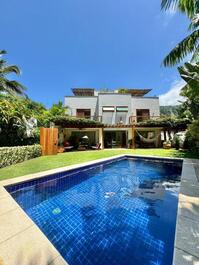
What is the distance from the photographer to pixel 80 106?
23406 mm

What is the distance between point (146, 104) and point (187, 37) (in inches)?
649

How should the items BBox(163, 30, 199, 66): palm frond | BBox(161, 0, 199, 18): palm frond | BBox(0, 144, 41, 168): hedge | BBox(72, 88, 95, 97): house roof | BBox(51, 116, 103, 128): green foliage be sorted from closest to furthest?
BBox(161, 0, 199, 18): palm frond
BBox(163, 30, 199, 66): palm frond
BBox(0, 144, 41, 168): hedge
BBox(51, 116, 103, 128): green foliage
BBox(72, 88, 95, 97): house roof

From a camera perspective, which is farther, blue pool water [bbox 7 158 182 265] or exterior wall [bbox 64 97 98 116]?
exterior wall [bbox 64 97 98 116]

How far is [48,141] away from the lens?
14.2 metres

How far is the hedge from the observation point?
354 inches

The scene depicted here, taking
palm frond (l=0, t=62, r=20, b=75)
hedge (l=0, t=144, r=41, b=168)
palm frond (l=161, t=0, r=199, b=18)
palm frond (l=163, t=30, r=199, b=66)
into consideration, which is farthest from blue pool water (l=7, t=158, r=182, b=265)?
palm frond (l=0, t=62, r=20, b=75)

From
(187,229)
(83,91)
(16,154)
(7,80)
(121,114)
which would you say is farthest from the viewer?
(83,91)

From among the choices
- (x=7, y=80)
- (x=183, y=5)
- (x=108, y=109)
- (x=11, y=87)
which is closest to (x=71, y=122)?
(x=108, y=109)

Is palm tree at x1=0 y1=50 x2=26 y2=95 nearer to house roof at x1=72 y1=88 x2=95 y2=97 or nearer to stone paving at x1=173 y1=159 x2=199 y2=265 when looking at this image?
house roof at x1=72 y1=88 x2=95 y2=97

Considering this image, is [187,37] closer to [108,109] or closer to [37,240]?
[37,240]

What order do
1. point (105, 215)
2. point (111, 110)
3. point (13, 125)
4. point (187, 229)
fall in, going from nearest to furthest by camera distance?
point (187, 229) → point (105, 215) → point (13, 125) → point (111, 110)

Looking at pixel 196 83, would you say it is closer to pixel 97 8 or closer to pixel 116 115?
pixel 97 8

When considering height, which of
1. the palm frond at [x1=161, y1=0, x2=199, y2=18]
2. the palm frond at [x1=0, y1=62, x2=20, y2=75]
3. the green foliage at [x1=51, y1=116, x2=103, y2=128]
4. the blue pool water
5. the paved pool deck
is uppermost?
the palm frond at [x1=0, y1=62, x2=20, y2=75]

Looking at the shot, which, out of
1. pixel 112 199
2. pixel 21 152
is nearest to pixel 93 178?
pixel 112 199
